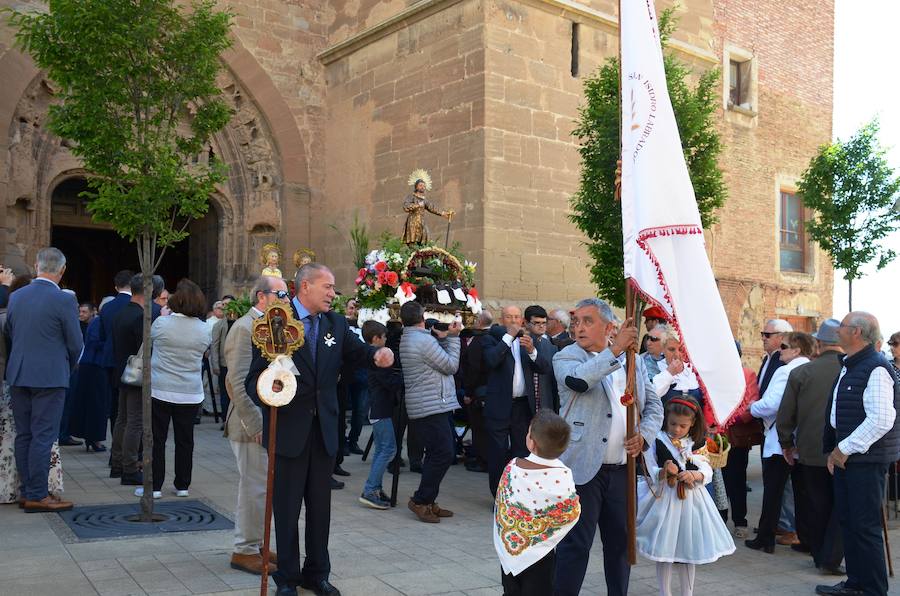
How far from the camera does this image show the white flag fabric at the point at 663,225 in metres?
4.69

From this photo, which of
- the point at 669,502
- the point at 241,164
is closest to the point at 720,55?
the point at 241,164

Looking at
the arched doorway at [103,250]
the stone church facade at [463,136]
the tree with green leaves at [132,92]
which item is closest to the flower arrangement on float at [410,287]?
the tree with green leaves at [132,92]

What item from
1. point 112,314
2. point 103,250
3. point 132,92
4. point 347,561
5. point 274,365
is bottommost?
point 347,561

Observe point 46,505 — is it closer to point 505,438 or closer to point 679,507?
point 505,438

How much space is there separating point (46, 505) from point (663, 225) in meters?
5.36

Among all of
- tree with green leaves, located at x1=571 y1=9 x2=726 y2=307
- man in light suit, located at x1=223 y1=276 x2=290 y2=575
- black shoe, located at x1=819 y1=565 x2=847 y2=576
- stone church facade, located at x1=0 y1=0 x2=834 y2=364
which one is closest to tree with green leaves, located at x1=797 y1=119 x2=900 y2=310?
stone church facade, located at x1=0 y1=0 x2=834 y2=364

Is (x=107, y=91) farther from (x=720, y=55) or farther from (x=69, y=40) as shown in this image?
(x=720, y=55)

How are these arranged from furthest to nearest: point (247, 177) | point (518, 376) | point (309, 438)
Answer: point (247, 177)
point (518, 376)
point (309, 438)

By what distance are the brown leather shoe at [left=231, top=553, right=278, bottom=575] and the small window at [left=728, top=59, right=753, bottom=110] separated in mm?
16273

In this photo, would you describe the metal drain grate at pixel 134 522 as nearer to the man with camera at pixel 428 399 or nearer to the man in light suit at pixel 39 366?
the man in light suit at pixel 39 366

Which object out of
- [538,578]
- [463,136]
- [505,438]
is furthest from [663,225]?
[463,136]

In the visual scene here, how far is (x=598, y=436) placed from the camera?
4848mm

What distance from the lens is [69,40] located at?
6.78 meters

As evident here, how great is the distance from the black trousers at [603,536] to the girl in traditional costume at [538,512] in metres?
0.70
